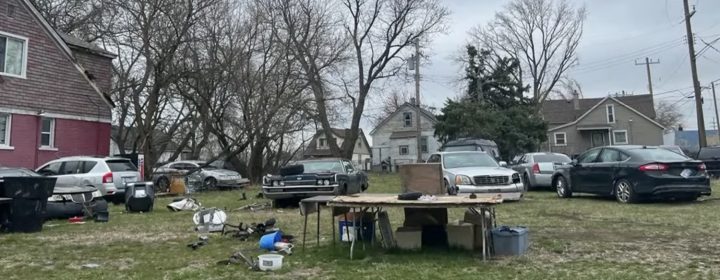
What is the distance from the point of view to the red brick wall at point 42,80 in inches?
755

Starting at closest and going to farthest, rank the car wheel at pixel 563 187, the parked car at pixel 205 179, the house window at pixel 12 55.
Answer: the car wheel at pixel 563 187 → the house window at pixel 12 55 → the parked car at pixel 205 179

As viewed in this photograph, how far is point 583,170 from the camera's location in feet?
47.1

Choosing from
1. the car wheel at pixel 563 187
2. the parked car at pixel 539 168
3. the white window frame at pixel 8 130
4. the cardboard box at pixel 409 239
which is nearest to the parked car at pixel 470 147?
the parked car at pixel 539 168

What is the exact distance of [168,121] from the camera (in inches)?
1416

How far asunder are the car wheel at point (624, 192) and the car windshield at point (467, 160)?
303cm

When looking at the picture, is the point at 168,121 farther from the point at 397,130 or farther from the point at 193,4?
the point at 397,130

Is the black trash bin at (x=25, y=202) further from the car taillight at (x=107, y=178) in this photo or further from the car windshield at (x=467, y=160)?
the car windshield at (x=467, y=160)

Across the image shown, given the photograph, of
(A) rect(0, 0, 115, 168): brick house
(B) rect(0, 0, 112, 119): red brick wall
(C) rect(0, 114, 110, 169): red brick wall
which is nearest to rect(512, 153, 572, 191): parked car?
(C) rect(0, 114, 110, 169): red brick wall

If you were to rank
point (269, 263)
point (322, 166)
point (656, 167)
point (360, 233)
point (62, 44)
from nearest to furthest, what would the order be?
point (269, 263) → point (360, 233) → point (656, 167) → point (322, 166) → point (62, 44)

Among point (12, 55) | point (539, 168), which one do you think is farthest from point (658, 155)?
point (12, 55)

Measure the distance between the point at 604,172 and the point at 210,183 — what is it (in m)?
17.6

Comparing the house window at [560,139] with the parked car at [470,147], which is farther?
the house window at [560,139]

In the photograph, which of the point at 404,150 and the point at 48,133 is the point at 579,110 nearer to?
the point at 404,150

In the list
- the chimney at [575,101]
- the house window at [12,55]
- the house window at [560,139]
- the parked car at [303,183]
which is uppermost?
the chimney at [575,101]
